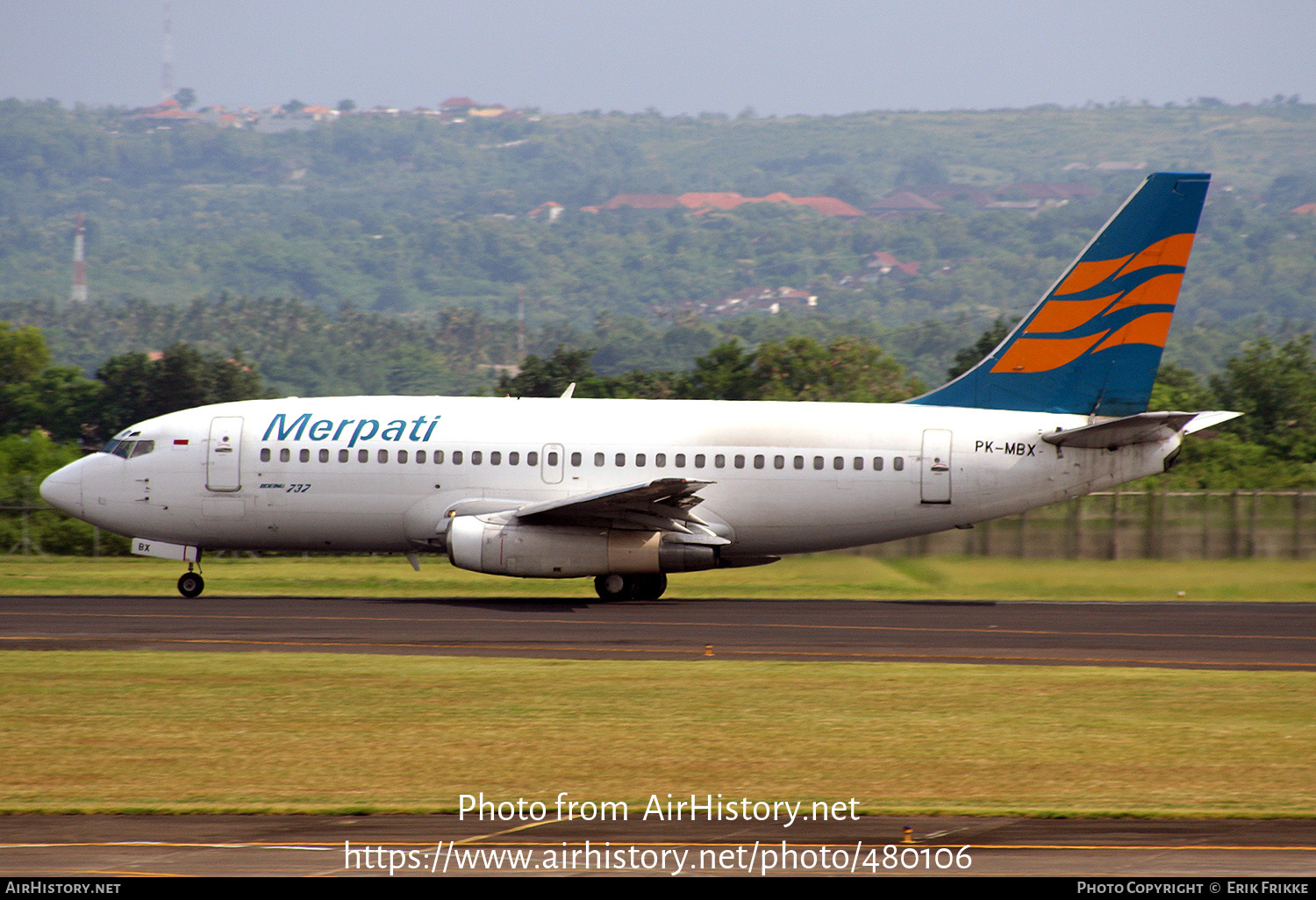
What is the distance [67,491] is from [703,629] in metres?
14.1

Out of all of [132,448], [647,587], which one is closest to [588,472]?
[647,587]

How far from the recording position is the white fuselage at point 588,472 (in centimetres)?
3142

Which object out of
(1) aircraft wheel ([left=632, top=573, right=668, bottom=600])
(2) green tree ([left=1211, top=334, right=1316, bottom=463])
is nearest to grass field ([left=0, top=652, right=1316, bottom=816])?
(1) aircraft wheel ([left=632, top=573, right=668, bottom=600])

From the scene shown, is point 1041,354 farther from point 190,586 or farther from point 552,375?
point 552,375

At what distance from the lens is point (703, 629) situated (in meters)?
27.0

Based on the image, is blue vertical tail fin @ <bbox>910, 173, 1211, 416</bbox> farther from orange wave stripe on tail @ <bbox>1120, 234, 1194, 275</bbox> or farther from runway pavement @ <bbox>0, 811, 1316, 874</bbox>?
runway pavement @ <bbox>0, 811, 1316, 874</bbox>

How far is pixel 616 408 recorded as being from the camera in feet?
106

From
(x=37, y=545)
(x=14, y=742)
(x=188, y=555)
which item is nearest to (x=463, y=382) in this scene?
(x=37, y=545)

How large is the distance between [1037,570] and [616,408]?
379 inches

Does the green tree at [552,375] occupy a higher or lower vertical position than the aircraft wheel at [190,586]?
higher

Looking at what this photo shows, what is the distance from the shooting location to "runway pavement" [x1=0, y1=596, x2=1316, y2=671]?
24.0m

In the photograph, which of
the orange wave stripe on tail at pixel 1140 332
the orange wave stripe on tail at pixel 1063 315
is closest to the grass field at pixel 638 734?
the orange wave stripe on tail at pixel 1140 332

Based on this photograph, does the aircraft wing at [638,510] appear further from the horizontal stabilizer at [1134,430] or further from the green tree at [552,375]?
the green tree at [552,375]

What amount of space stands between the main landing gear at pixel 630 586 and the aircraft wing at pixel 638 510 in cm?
123
